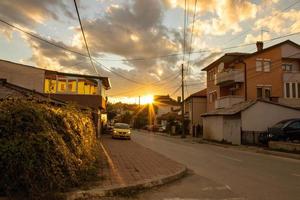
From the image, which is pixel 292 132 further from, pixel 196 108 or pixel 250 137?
pixel 196 108

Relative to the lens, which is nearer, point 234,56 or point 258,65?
point 258,65

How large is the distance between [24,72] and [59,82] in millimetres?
3736

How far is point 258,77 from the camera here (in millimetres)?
42312

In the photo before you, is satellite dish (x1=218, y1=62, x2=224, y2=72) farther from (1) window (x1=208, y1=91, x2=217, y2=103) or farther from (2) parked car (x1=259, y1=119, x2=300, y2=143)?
(2) parked car (x1=259, y1=119, x2=300, y2=143)

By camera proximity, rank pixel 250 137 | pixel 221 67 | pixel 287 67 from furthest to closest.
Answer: pixel 221 67
pixel 287 67
pixel 250 137

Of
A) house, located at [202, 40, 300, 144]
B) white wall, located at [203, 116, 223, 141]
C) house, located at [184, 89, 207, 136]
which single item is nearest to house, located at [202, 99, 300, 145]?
white wall, located at [203, 116, 223, 141]

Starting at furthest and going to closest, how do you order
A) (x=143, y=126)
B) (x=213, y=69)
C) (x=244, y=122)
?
(x=143, y=126) → (x=213, y=69) → (x=244, y=122)

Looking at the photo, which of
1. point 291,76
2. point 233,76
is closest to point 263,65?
point 291,76

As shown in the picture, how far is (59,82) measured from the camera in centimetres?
3853

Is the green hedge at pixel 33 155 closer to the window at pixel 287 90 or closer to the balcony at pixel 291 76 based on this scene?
the window at pixel 287 90

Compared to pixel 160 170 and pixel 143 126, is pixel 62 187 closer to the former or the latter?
pixel 160 170

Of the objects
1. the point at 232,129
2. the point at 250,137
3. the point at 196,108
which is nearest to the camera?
the point at 250,137

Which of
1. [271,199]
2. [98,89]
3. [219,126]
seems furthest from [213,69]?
[271,199]

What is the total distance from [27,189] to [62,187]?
0.77 metres
